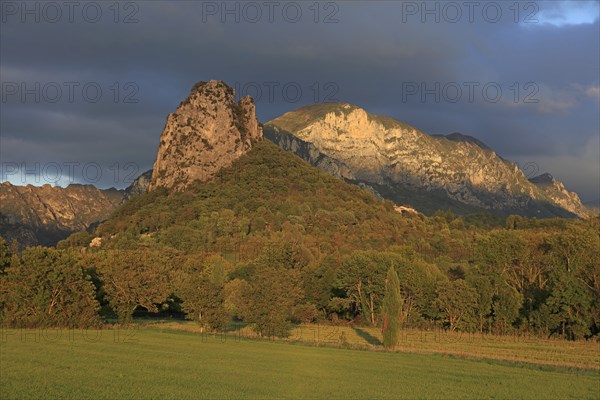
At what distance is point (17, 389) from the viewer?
28172 millimetres

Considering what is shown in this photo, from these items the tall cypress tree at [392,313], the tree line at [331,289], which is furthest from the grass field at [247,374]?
the tree line at [331,289]

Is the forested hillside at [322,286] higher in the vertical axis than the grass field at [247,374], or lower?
higher

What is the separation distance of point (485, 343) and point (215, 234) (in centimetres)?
11172

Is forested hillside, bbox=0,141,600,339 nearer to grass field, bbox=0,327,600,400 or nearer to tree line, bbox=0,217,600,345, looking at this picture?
tree line, bbox=0,217,600,345

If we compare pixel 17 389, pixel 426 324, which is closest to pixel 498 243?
pixel 426 324

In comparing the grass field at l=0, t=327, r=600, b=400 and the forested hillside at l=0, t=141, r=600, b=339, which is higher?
the forested hillside at l=0, t=141, r=600, b=339

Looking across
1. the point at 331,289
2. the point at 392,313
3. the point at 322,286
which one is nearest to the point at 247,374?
the point at 392,313

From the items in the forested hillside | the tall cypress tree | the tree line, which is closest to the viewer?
Answer: the tall cypress tree

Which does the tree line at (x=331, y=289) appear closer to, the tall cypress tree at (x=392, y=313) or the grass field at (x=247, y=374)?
the tall cypress tree at (x=392, y=313)

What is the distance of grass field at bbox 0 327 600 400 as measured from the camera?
30844mm

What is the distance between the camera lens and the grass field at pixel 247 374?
3084 cm

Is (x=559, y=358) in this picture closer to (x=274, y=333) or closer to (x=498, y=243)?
(x=274, y=333)

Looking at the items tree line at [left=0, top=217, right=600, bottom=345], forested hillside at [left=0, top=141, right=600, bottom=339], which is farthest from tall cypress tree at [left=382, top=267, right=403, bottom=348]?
forested hillside at [left=0, top=141, right=600, bottom=339]

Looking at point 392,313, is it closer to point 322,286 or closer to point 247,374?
point 247,374
